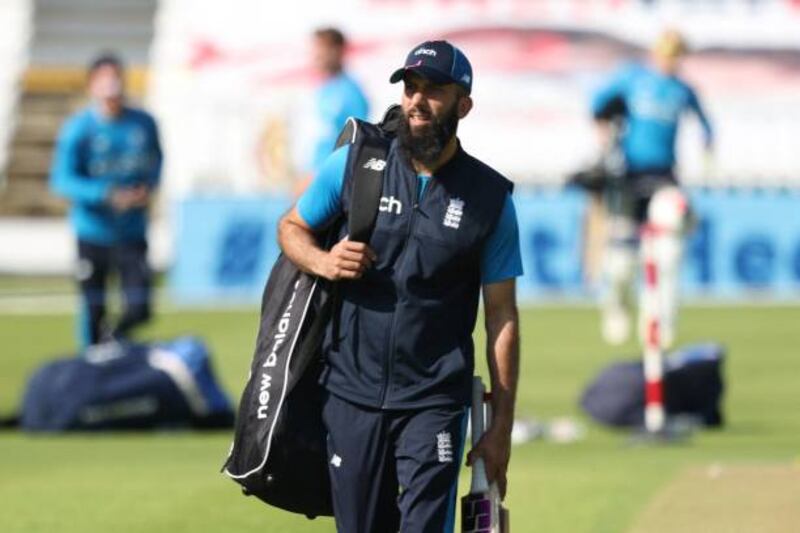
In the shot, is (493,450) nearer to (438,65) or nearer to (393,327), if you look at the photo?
(393,327)

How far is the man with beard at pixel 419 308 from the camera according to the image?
7.36 metres

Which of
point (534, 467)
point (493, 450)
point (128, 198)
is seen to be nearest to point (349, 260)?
point (493, 450)

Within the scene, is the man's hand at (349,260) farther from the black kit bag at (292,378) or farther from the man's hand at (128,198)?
the man's hand at (128,198)

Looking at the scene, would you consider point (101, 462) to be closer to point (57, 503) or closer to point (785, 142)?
point (57, 503)

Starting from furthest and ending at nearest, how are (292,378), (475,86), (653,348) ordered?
(475,86), (653,348), (292,378)

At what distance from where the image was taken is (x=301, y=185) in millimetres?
15453

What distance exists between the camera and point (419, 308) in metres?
7.41

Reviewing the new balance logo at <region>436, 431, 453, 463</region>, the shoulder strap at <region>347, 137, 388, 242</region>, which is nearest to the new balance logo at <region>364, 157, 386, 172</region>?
the shoulder strap at <region>347, 137, 388, 242</region>

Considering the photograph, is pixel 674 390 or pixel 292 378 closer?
pixel 292 378

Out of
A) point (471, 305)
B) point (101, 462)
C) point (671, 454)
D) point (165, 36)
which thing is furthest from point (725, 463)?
point (165, 36)

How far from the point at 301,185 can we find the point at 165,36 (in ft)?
70.6

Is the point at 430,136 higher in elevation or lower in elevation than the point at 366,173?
higher

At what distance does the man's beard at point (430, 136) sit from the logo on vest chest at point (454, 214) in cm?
16

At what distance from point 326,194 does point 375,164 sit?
0.21 m
